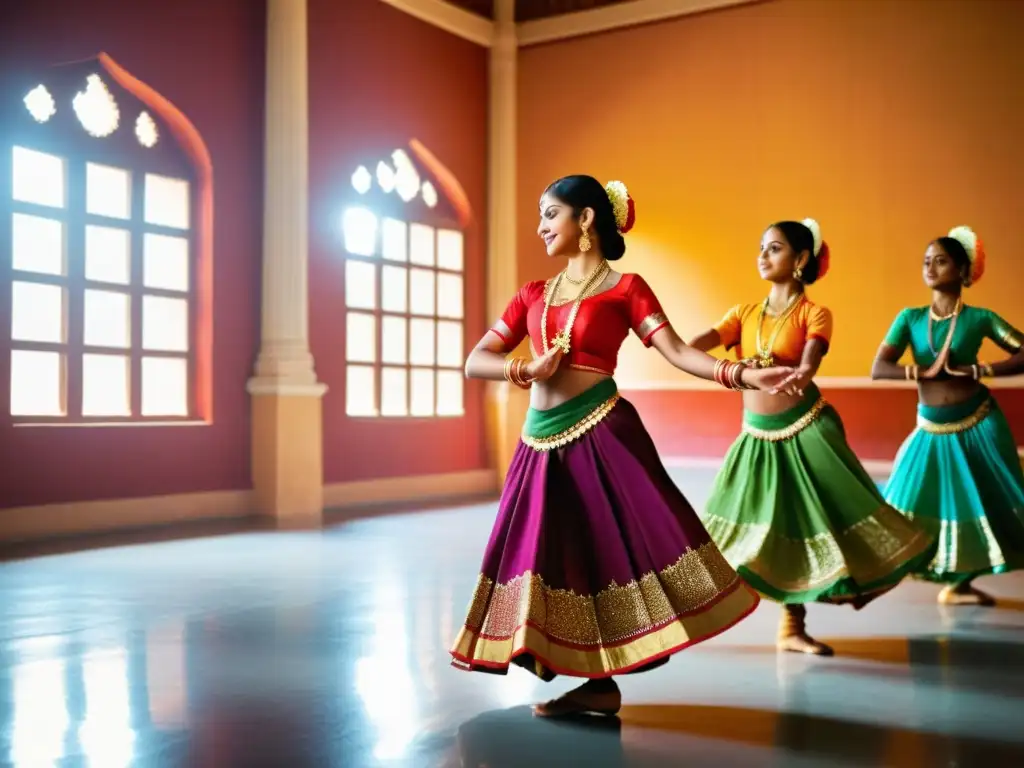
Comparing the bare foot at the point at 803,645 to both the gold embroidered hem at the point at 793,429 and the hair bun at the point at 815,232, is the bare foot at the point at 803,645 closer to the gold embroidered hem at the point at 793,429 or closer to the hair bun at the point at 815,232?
the gold embroidered hem at the point at 793,429

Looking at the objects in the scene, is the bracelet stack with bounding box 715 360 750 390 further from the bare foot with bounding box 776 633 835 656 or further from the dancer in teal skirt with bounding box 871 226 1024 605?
the dancer in teal skirt with bounding box 871 226 1024 605

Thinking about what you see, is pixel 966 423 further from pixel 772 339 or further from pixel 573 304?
pixel 573 304

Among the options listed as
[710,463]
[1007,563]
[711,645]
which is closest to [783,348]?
[711,645]

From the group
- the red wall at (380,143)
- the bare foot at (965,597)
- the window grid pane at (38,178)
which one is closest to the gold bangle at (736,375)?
the bare foot at (965,597)

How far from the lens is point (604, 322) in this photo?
9.16 feet

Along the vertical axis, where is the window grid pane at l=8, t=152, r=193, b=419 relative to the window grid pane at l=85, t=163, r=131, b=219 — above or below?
below

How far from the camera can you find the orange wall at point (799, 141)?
8.17 metres

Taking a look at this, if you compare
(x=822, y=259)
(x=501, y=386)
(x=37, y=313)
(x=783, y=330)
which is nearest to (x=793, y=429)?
(x=783, y=330)

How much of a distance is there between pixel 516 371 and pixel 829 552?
1.38 metres

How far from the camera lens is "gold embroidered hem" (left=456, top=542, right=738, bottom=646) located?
104 inches

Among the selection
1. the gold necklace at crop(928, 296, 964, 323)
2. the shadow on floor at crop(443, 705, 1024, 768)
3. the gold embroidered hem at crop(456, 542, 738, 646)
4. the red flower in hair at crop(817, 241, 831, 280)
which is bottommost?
the shadow on floor at crop(443, 705, 1024, 768)

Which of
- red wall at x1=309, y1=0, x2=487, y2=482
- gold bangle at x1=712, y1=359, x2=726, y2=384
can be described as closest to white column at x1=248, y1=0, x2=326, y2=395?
red wall at x1=309, y1=0, x2=487, y2=482

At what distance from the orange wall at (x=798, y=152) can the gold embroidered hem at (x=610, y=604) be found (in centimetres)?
613

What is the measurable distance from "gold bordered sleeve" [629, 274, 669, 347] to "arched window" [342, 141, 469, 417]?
5.90 meters
